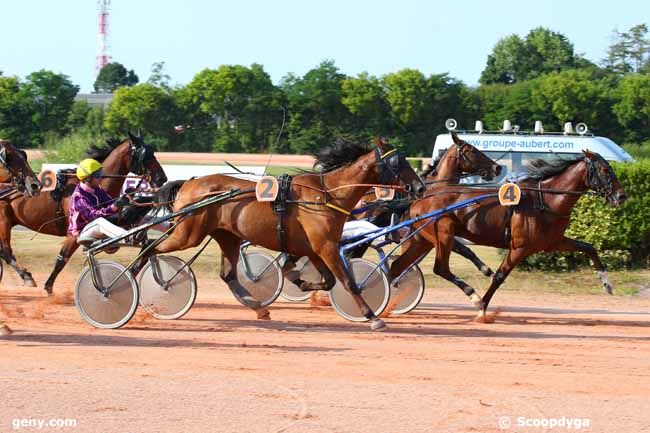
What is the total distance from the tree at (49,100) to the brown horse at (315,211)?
1026 inches

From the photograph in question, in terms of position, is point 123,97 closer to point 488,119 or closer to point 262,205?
point 488,119

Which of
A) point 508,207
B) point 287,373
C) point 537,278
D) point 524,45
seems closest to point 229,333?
point 287,373

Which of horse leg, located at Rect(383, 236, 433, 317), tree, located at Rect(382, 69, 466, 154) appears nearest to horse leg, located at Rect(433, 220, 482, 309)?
horse leg, located at Rect(383, 236, 433, 317)

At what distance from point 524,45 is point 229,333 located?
4998cm

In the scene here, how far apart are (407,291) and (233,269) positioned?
1.92 metres

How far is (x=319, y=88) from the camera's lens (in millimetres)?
33844

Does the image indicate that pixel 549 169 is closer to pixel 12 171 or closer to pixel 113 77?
pixel 12 171

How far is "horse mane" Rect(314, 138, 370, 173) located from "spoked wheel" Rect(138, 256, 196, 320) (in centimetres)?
169

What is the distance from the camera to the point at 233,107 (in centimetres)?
3434

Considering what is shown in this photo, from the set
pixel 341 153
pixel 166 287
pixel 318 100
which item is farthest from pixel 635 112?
pixel 166 287

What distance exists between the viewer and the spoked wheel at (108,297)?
9391 mm

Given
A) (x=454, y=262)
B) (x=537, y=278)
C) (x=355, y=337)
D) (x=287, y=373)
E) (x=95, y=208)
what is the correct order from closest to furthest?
(x=287, y=373), (x=355, y=337), (x=95, y=208), (x=537, y=278), (x=454, y=262)

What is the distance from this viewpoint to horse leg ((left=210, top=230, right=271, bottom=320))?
34.2ft

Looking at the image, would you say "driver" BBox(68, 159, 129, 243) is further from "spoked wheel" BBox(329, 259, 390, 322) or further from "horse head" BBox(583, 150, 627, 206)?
"horse head" BBox(583, 150, 627, 206)
